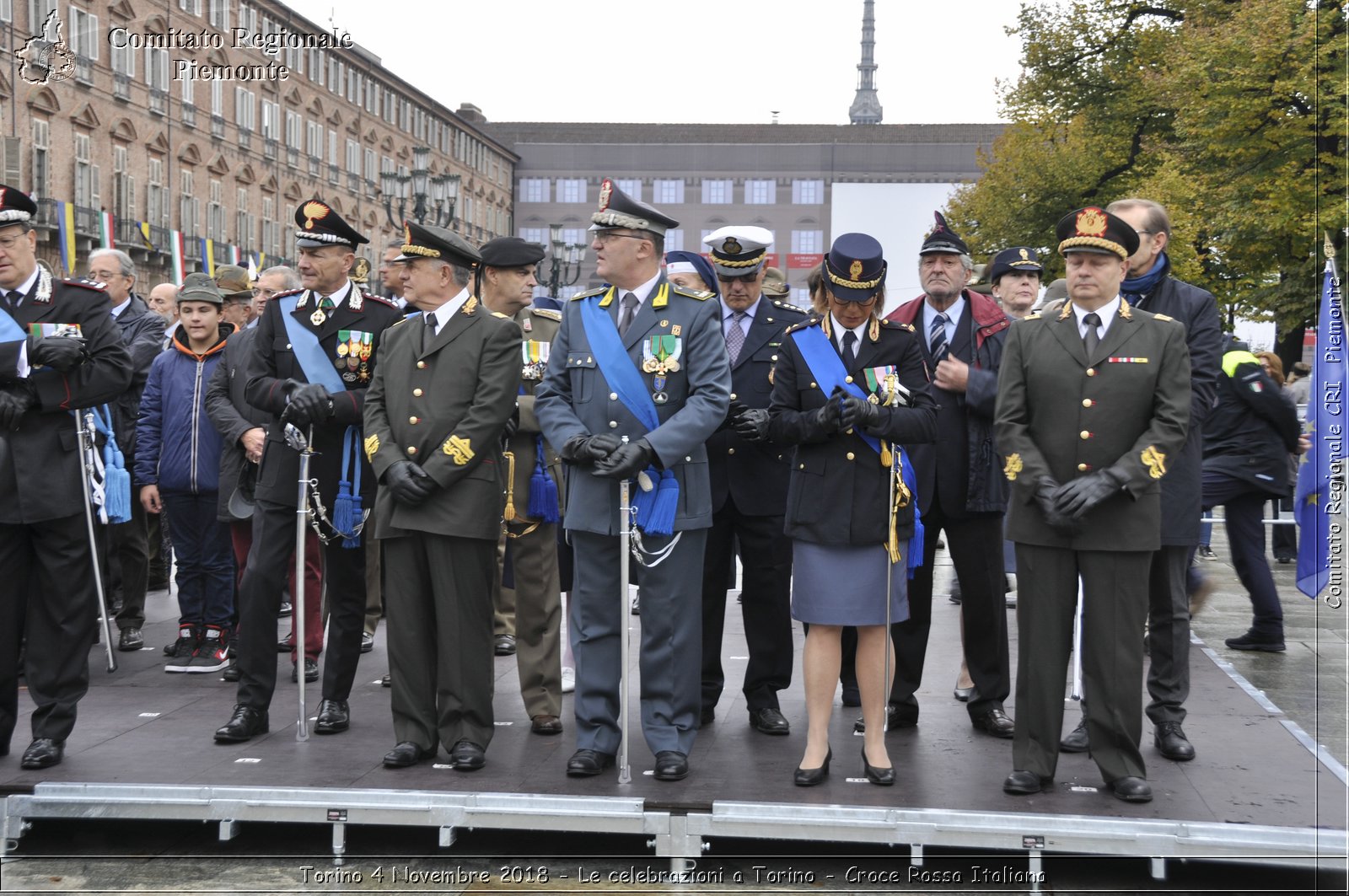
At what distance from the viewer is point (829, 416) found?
5.75 m

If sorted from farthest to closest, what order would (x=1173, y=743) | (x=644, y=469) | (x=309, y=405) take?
(x=309, y=405)
(x=1173, y=743)
(x=644, y=469)

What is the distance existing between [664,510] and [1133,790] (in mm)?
2116

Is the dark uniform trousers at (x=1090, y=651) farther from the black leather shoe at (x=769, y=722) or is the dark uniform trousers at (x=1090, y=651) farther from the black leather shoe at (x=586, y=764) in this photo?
the black leather shoe at (x=586, y=764)

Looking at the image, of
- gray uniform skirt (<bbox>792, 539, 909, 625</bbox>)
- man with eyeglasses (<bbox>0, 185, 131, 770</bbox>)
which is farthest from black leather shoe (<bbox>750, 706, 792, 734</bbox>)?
man with eyeglasses (<bbox>0, 185, 131, 770</bbox>)

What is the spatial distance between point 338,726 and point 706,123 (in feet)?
287

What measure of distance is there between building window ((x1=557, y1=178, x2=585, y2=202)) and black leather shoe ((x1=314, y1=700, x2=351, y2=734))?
276 ft

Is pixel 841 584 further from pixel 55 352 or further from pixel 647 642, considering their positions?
pixel 55 352

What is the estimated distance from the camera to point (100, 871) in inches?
207

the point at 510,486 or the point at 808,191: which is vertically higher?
the point at 808,191

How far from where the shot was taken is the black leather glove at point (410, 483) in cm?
598

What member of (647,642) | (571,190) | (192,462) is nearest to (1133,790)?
(647,642)

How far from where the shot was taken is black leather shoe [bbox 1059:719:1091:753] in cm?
645

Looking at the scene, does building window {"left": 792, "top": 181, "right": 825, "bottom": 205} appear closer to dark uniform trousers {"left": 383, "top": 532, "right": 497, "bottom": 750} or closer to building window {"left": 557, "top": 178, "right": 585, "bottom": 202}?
building window {"left": 557, "top": 178, "right": 585, "bottom": 202}

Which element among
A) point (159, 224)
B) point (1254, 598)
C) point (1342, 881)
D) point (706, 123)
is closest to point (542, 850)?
point (1342, 881)
